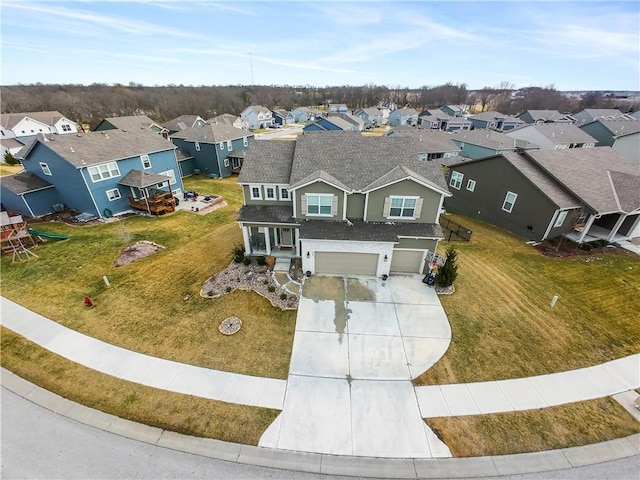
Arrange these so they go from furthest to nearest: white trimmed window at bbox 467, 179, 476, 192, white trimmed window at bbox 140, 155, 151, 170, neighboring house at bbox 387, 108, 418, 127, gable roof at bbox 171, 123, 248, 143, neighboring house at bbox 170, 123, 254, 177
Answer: neighboring house at bbox 387, 108, 418, 127
neighboring house at bbox 170, 123, 254, 177
gable roof at bbox 171, 123, 248, 143
white trimmed window at bbox 140, 155, 151, 170
white trimmed window at bbox 467, 179, 476, 192

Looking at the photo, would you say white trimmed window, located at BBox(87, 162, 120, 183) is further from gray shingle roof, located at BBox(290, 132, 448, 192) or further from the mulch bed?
gray shingle roof, located at BBox(290, 132, 448, 192)

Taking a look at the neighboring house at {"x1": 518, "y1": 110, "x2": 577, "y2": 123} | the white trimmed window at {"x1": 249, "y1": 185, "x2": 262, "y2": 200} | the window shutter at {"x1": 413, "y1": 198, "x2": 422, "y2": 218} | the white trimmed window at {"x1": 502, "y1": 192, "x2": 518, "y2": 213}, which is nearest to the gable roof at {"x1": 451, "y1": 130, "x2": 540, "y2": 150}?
the white trimmed window at {"x1": 502, "y1": 192, "x2": 518, "y2": 213}

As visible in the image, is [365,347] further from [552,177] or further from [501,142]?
[501,142]

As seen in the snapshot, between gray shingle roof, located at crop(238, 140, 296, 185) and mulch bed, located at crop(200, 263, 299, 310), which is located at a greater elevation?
gray shingle roof, located at crop(238, 140, 296, 185)

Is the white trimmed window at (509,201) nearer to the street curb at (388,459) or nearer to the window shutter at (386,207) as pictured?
the window shutter at (386,207)

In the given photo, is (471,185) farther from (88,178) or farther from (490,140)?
(88,178)

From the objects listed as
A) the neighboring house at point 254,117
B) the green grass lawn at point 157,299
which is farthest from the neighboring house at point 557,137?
the neighboring house at point 254,117

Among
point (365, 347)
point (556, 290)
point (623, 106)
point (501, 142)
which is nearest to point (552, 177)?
point (556, 290)

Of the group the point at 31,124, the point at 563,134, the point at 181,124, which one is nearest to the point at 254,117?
the point at 181,124
